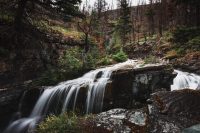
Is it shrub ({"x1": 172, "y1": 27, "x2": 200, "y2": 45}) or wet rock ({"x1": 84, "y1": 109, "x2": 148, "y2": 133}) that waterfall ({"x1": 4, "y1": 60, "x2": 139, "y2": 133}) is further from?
shrub ({"x1": 172, "y1": 27, "x2": 200, "y2": 45})

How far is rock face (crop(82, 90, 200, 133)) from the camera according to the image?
8312mm

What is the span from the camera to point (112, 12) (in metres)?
81.9

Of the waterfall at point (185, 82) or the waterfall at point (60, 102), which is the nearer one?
the waterfall at point (60, 102)

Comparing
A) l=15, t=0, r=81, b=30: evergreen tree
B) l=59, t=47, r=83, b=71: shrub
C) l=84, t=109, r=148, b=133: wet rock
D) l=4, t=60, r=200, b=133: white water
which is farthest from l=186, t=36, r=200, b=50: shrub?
l=84, t=109, r=148, b=133: wet rock

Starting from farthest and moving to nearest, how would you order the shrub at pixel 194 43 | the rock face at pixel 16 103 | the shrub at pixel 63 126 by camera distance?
the shrub at pixel 194 43 < the rock face at pixel 16 103 < the shrub at pixel 63 126

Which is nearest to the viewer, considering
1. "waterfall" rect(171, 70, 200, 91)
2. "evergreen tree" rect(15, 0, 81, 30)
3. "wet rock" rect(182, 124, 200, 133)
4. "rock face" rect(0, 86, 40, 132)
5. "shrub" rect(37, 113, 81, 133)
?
"wet rock" rect(182, 124, 200, 133)

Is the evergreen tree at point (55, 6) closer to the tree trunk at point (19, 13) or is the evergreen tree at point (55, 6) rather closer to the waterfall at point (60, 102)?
the tree trunk at point (19, 13)

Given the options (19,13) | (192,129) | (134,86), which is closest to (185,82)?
(134,86)

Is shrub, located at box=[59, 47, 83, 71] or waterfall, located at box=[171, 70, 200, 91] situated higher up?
shrub, located at box=[59, 47, 83, 71]

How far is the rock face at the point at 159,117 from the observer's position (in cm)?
831

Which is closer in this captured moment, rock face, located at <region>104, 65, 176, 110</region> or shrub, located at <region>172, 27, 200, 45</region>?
rock face, located at <region>104, 65, 176, 110</region>

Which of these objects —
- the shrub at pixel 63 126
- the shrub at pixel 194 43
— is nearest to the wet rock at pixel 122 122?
the shrub at pixel 63 126

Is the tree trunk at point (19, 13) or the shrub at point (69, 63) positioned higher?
the tree trunk at point (19, 13)

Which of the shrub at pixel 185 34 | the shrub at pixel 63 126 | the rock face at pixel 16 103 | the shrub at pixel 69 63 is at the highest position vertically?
the shrub at pixel 185 34
